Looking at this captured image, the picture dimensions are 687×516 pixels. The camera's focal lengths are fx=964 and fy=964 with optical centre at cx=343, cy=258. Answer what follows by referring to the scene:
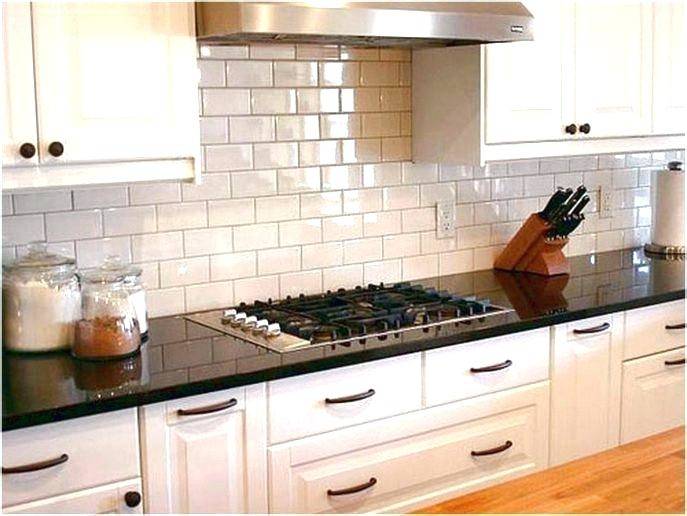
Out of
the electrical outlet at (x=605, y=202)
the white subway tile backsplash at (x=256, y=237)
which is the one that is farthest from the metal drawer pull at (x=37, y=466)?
the electrical outlet at (x=605, y=202)

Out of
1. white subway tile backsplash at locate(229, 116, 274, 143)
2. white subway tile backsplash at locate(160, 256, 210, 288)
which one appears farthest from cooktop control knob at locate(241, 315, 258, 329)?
white subway tile backsplash at locate(229, 116, 274, 143)

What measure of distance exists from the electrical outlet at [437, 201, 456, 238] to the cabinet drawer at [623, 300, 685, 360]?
0.70 meters

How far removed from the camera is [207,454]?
2.30 m

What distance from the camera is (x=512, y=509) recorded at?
1.51 m

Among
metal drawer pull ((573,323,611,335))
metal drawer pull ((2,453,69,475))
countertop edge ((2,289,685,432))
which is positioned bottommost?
metal drawer pull ((2,453,69,475))

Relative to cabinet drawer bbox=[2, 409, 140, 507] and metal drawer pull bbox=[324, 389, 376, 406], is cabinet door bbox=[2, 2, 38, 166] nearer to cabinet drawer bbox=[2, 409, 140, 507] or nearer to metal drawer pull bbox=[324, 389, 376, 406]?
cabinet drawer bbox=[2, 409, 140, 507]

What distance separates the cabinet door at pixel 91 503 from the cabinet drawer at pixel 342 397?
1.26ft

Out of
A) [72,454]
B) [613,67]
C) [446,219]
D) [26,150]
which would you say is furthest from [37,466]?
[613,67]

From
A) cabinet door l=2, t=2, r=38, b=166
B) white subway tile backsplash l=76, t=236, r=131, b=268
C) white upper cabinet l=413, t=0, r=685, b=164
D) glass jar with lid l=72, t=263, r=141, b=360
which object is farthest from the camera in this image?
white upper cabinet l=413, t=0, r=685, b=164

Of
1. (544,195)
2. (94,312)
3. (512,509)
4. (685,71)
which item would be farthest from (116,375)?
(685,71)

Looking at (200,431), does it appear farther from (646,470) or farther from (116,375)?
(646,470)

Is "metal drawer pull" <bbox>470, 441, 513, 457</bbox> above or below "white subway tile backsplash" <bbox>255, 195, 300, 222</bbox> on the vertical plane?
below

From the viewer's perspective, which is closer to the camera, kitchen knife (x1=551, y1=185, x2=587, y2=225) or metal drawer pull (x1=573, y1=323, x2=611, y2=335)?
metal drawer pull (x1=573, y1=323, x2=611, y2=335)

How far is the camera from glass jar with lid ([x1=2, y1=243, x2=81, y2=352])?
2412 millimetres
